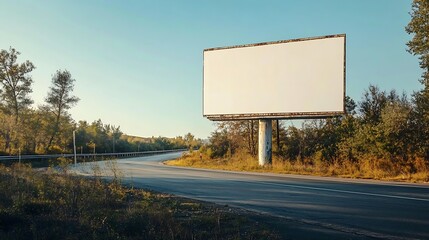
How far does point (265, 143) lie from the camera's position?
1076 inches

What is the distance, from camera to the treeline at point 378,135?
2159 centimetres

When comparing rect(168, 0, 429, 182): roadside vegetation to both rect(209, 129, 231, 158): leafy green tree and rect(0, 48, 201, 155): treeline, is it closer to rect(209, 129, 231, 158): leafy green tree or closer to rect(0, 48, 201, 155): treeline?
rect(209, 129, 231, 158): leafy green tree

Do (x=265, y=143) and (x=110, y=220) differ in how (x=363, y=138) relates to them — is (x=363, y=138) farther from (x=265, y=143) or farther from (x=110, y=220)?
(x=110, y=220)

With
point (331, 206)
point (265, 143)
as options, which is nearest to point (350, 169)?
point (265, 143)

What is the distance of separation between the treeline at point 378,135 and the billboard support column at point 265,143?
6.41 ft

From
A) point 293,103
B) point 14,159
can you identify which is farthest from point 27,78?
point 293,103

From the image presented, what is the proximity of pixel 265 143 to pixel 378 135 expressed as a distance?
7841 mm

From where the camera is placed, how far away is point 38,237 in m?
6.30

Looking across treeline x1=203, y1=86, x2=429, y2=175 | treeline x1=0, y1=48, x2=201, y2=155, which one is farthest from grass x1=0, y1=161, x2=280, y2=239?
treeline x1=0, y1=48, x2=201, y2=155

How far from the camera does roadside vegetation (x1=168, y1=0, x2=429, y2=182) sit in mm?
21469

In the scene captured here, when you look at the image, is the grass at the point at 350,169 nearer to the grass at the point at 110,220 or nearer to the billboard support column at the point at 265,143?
the billboard support column at the point at 265,143

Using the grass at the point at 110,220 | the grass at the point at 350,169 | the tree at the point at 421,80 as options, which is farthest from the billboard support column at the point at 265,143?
the grass at the point at 110,220

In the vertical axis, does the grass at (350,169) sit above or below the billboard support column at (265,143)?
below

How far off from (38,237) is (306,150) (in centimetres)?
2496
